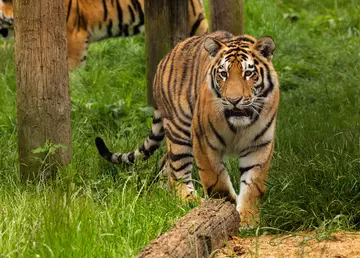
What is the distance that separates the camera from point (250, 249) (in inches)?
A: 188

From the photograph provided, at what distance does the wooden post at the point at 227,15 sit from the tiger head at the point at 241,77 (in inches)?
84.6

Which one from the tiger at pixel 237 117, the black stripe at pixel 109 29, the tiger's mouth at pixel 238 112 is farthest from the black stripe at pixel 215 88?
the black stripe at pixel 109 29

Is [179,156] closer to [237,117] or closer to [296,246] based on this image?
[237,117]

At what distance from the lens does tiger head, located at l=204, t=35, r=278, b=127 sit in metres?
5.36

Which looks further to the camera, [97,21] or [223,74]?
[97,21]

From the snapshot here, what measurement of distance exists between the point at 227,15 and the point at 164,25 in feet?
2.79

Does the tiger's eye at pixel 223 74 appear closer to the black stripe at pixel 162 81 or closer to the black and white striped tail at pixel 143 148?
the black stripe at pixel 162 81

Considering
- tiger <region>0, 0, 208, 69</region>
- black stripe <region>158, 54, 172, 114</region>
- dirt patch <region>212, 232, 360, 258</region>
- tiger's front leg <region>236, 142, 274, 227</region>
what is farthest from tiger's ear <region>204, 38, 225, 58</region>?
tiger <region>0, 0, 208, 69</region>

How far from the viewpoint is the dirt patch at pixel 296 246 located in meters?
4.60

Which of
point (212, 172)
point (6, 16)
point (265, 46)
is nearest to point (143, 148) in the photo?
point (212, 172)

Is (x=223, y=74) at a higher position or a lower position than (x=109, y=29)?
higher

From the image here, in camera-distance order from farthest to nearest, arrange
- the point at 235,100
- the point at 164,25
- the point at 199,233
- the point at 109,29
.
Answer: the point at 109,29, the point at 164,25, the point at 235,100, the point at 199,233

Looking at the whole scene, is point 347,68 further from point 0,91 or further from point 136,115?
point 0,91

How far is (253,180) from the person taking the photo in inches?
219
